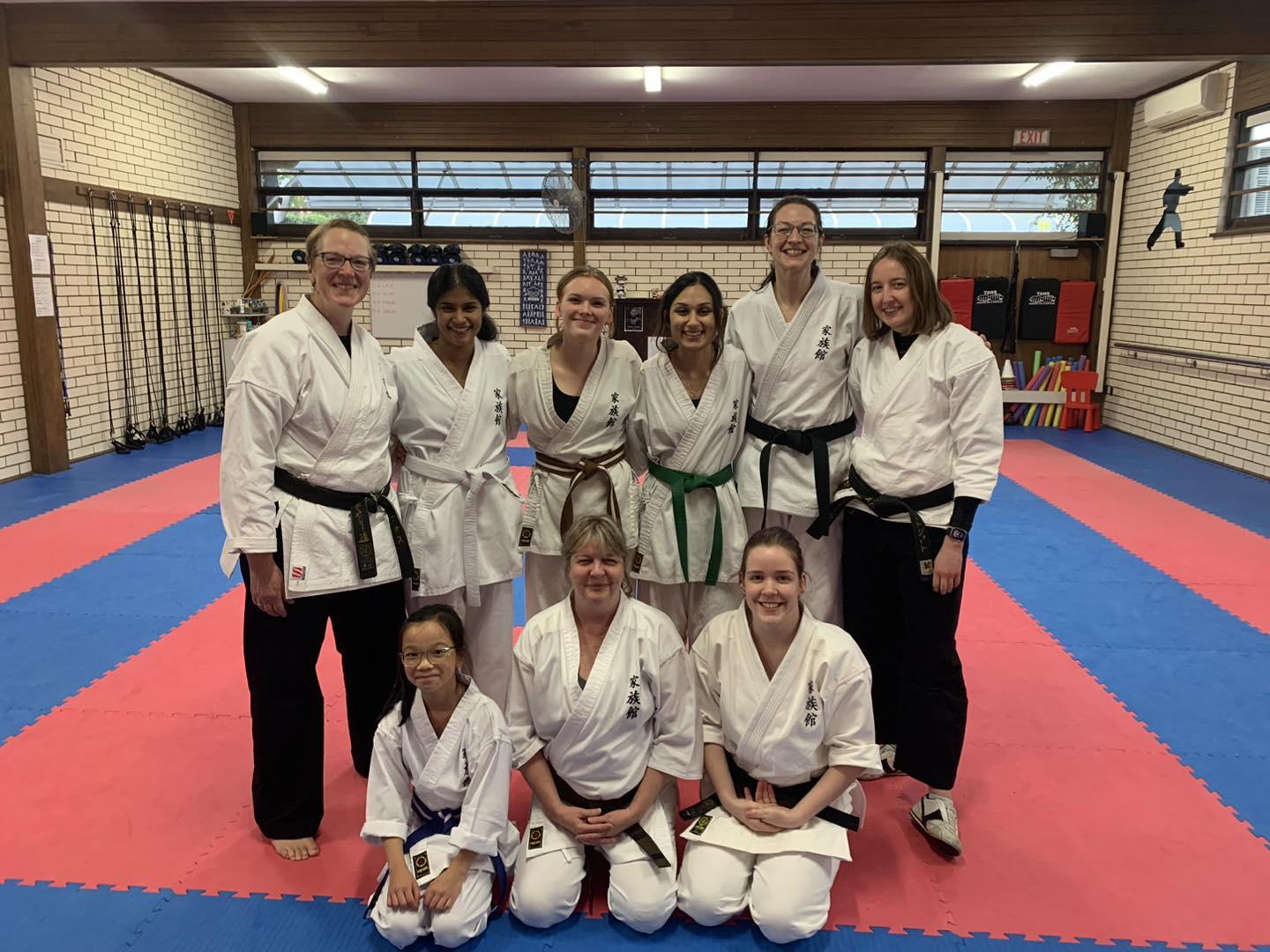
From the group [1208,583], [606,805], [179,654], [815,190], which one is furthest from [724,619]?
[815,190]

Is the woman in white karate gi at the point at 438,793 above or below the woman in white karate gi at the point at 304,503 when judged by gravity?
below

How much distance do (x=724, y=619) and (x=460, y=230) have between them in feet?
30.0

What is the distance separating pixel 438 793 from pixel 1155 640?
3.50 metres

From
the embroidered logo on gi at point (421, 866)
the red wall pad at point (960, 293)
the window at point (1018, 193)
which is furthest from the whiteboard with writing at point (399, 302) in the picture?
the embroidered logo on gi at point (421, 866)

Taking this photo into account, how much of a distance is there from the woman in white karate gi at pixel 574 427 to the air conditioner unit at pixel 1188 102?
804 cm

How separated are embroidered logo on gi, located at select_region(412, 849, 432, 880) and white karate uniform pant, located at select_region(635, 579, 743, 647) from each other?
1.04 meters

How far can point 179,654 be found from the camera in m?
3.93

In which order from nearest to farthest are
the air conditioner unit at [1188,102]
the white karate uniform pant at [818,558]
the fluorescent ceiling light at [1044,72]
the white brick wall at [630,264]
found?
the white karate uniform pant at [818,558]
the air conditioner unit at [1188,102]
the fluorescent ceiling light at [1044,72]
the white brick wall at [630,264]

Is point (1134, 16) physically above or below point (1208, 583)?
above

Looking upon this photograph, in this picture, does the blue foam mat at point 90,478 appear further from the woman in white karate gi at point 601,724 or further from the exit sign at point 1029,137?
the exit sign at point 1029,137

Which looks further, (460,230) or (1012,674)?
(460,230)

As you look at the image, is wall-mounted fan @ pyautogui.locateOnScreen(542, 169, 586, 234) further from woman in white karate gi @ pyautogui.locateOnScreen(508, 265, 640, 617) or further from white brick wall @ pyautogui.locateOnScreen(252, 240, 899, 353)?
woman in white karate gi @ pyautogui.locateOnScreen(508, 265, 640, 617)

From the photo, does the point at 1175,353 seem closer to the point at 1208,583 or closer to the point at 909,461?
the point at 1208,583

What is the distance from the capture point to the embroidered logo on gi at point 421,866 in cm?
224
